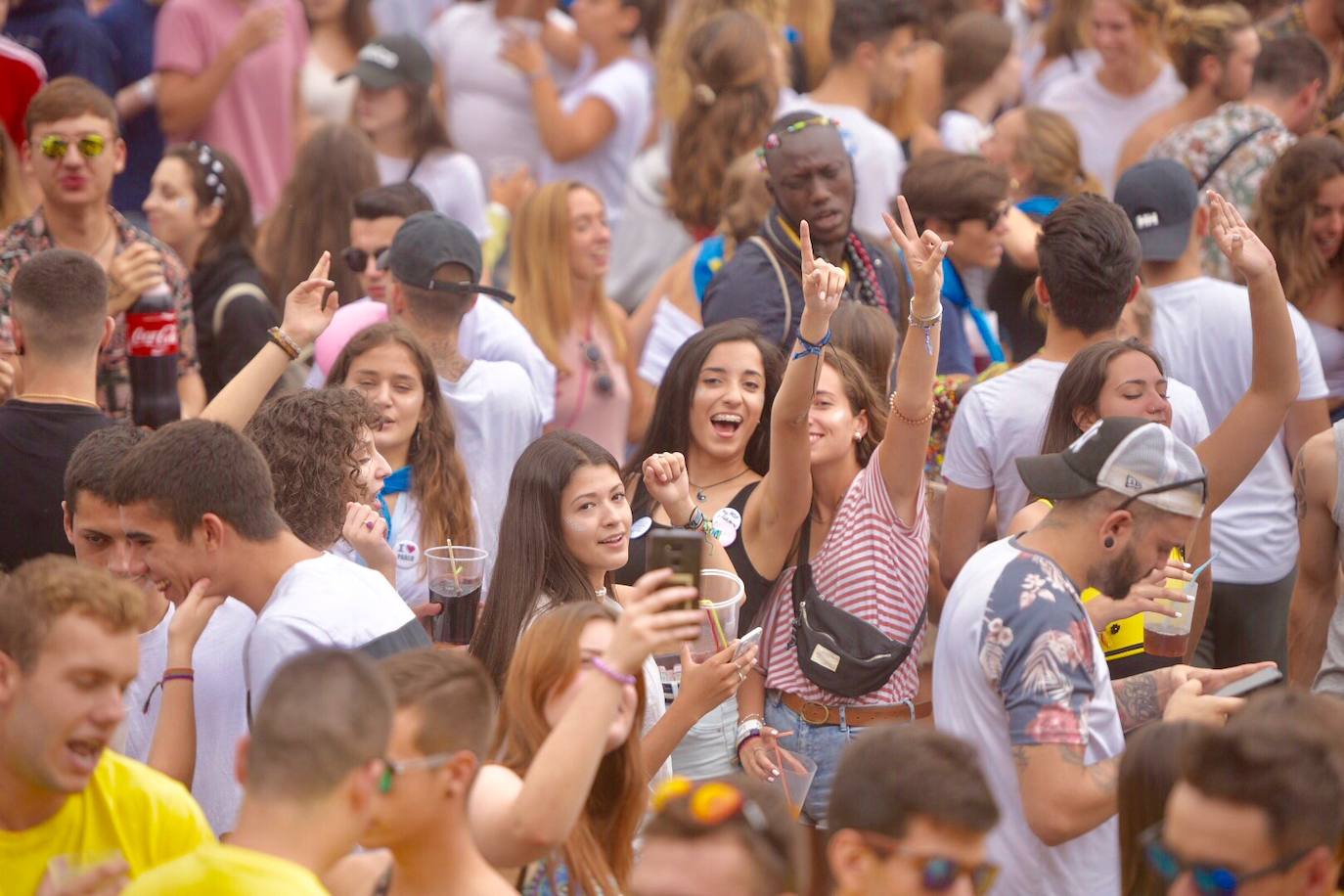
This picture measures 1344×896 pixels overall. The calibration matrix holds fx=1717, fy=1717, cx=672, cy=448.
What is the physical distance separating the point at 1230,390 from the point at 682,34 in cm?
392

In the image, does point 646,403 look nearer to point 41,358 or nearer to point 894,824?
point 41,358

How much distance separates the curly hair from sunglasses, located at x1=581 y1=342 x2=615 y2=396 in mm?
2844

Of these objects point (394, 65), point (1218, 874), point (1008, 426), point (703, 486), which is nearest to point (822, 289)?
point (703, 486)

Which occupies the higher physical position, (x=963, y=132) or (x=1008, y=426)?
(x=963, y=132)

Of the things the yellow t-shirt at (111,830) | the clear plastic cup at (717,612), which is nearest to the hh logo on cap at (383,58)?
the clear plastic cup at (717,612)

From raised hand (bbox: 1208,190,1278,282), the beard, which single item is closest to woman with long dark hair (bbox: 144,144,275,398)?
raised hand (bbox: 1208,190,1278,282)

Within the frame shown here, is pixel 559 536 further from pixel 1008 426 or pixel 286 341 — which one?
pixel 1008 426

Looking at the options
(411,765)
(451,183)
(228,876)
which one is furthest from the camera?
(451,183)

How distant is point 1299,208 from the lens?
6594 mm

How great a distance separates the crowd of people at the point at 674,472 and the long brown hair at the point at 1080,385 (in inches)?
1.0

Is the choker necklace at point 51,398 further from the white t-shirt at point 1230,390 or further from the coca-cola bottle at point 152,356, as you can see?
the white t-shirt at point 1230,390

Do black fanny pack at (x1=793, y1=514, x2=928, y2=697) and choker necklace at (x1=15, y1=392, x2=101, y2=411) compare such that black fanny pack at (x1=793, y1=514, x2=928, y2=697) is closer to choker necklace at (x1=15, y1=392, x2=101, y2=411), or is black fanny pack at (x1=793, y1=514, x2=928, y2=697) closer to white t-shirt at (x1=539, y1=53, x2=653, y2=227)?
choker necklace at (x1=15, y1=392, x2=101, y2=411)

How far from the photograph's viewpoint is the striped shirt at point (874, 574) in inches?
195

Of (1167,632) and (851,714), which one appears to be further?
(851,714)
